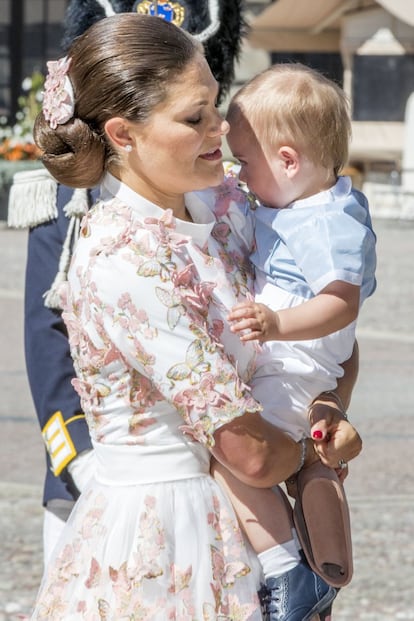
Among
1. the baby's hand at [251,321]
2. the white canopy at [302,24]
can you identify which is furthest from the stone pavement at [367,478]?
the white canopy at [302,24]

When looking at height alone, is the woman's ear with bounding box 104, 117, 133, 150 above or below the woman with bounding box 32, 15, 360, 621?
above

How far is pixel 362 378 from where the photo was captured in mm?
8078

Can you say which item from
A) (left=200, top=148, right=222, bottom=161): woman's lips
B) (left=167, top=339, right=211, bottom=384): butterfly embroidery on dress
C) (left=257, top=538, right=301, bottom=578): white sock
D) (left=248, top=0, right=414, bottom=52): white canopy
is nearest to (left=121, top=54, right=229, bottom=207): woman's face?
(left=200, top=148, right=222, bottom=161): woman's lips

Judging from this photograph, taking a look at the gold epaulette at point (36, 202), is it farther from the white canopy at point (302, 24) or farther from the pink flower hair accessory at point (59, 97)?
the white canopy at point (302, 24)

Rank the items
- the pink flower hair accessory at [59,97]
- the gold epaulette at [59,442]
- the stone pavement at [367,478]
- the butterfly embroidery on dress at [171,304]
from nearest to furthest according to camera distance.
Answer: the butterfly embroidery on dress at [171,304] → the pink flower hair accessory at [59,97] → the gold epaulette at [59,442] → the stone pavement at [367,478]

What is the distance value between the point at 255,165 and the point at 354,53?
767 inches

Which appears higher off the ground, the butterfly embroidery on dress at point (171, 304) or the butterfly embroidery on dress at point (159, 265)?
the butterfly embroidery on dress at point (159, 265)

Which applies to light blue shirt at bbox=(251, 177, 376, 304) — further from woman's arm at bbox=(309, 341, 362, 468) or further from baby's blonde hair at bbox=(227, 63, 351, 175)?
woman's arm at bbox=(309, 341, 362, 468)

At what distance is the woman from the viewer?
2.00m

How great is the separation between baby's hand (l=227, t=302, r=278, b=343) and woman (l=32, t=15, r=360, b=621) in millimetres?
40

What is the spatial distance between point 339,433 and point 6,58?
71.1 feet

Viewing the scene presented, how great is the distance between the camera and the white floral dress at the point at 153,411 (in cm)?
200

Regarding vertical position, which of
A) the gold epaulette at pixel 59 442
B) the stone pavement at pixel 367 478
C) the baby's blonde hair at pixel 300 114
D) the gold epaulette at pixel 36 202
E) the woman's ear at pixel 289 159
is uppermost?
the baby's blonde hair at pixel 300 114

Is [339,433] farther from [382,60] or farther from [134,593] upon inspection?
[382,60]
